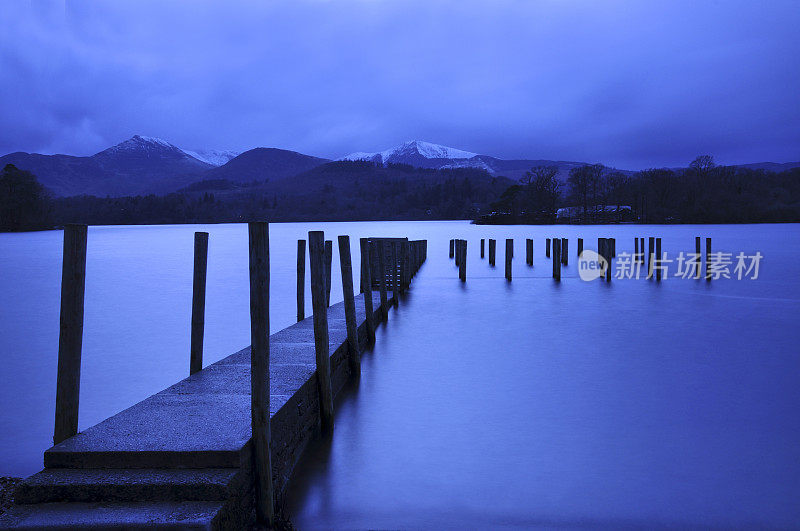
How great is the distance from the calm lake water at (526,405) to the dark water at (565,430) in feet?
0.08

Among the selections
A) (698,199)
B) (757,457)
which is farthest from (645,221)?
(757,457)

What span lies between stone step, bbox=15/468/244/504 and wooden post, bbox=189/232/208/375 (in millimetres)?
2864

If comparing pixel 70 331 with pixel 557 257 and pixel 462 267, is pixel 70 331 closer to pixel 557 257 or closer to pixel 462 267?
pixel 557 257

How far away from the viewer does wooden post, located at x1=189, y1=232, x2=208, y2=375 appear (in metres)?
6.40

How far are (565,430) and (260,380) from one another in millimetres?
4173

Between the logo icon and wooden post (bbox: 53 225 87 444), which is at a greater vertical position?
the logo icon

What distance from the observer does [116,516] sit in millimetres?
3332

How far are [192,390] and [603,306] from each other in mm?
14458

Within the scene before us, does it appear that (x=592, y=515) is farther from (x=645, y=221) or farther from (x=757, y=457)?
(x=645, y=221)

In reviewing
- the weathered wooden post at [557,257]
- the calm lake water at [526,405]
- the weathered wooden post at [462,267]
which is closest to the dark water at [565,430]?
the calm lake water at [526,405]

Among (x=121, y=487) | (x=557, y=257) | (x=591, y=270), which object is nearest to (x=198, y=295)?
(x=121, y=487)

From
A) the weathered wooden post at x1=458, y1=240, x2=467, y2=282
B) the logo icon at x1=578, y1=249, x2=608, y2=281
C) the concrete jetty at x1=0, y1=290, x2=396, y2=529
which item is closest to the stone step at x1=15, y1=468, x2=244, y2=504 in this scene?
the concrete jetty at x1=0, y1=290, x2=396, y2=529

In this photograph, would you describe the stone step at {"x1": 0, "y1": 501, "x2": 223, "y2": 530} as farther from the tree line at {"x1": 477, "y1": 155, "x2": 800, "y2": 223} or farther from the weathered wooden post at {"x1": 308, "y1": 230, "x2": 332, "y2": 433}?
the tree line at {"x1": 477, "y1": 155, "x2": 800, "y2": 223}

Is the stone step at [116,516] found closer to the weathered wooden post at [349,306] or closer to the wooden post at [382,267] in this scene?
the weathered wooden post at [349,306]
